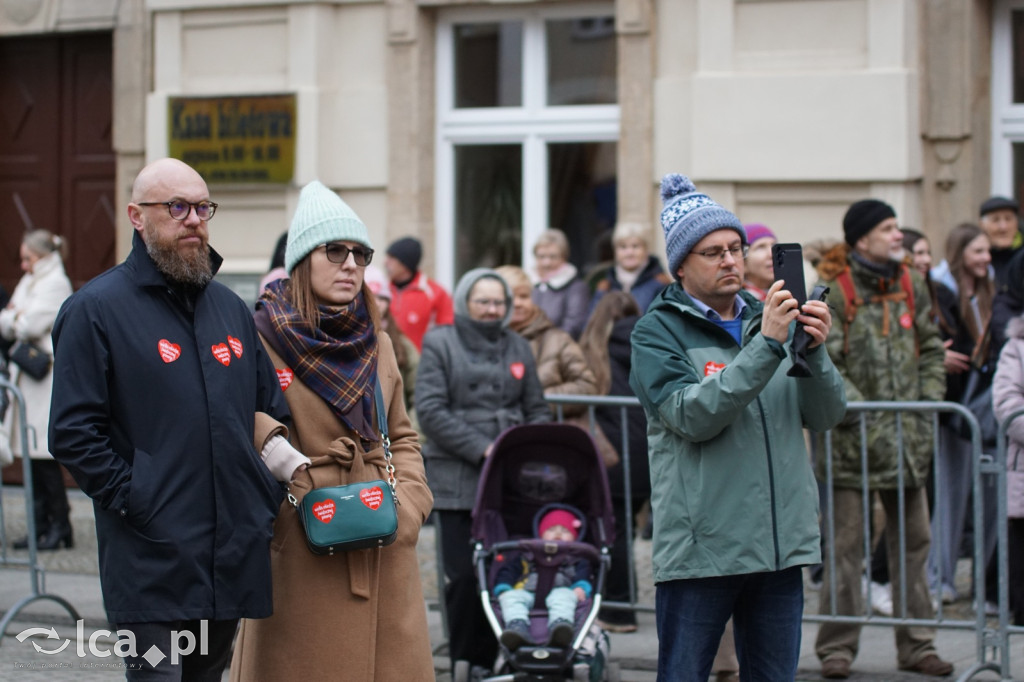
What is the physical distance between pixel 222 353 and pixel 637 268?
5.47 meters

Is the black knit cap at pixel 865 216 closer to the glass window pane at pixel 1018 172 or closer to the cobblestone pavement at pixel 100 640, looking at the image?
the cobblestone pavement at pixel 100 640

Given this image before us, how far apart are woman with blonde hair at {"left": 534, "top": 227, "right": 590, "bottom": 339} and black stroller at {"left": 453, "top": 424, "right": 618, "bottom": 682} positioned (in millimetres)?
A: 3157

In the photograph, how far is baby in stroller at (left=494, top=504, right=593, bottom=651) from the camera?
237 inches

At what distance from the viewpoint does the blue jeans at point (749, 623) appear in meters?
4.63

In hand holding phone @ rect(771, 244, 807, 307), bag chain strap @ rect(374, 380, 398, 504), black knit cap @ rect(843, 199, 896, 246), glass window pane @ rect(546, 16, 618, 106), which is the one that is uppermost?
glass window pane @ rect(546, 16, 618, 106)

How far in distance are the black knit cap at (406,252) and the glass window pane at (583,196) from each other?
66.7 inches

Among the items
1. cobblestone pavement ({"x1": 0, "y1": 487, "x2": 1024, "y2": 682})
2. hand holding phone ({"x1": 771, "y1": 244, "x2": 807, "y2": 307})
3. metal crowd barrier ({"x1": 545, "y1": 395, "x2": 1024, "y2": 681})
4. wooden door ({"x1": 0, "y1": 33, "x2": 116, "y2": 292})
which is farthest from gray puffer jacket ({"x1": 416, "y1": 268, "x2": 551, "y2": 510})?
wooden door ({"x1": 0, "y1": 33, "x2": 116, "y2": 292})

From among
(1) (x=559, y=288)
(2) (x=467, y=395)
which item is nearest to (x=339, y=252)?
(2) (x=467, y=395)

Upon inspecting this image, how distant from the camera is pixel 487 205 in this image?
1166cm

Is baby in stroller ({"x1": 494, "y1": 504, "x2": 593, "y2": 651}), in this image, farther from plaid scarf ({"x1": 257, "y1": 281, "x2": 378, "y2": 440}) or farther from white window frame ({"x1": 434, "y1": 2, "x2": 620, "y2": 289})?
white window frame ({"x1": 434, "y1": 2, "x2": 620, "y2": 289})

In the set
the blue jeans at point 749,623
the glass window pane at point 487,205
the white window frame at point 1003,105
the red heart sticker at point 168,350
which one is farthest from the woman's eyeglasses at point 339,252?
the glass window pane at point 487,205

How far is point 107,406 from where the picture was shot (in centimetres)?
418

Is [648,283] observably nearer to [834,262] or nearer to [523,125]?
[523,125]

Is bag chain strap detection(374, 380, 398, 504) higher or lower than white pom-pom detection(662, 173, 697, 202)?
lower
